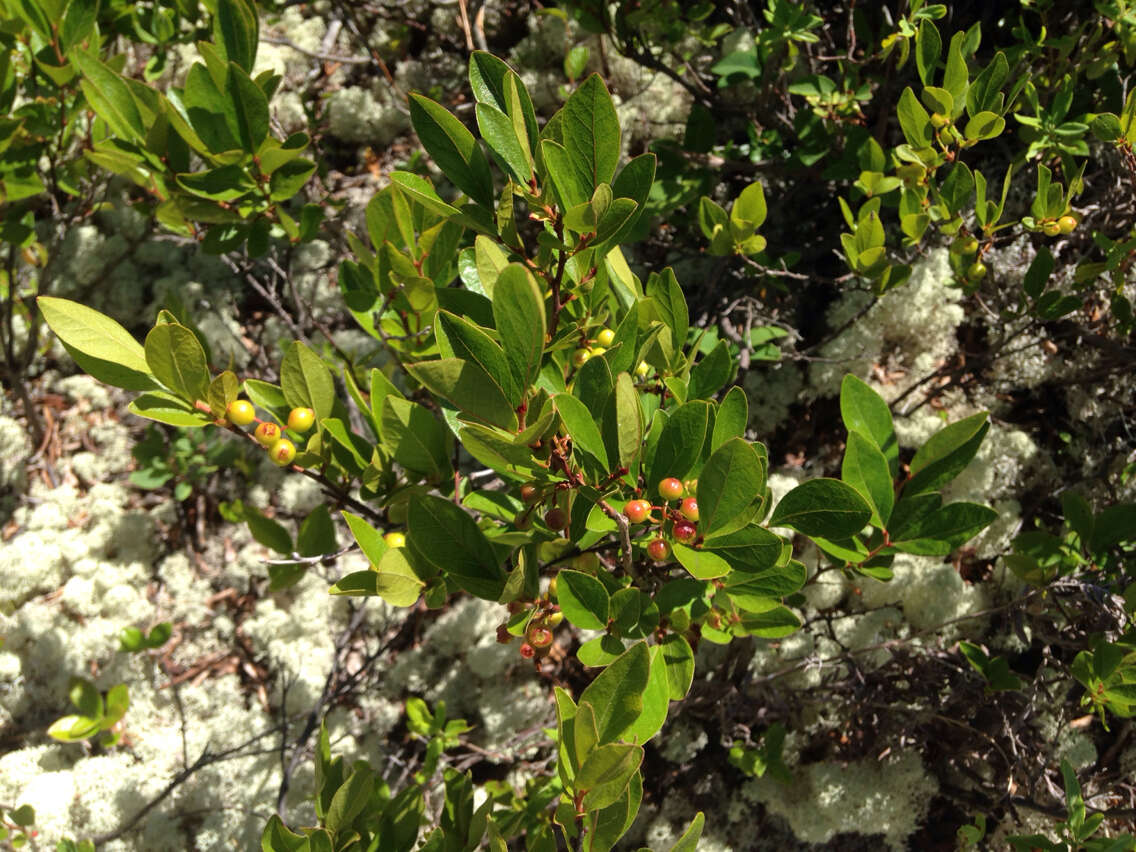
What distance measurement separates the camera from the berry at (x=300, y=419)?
3.26 feet

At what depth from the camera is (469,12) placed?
229cm

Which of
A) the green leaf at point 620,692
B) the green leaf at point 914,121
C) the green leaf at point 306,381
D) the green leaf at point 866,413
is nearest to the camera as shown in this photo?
the green leaf at point 620,692

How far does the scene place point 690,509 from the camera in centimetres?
87

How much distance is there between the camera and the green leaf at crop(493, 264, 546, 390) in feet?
2.23

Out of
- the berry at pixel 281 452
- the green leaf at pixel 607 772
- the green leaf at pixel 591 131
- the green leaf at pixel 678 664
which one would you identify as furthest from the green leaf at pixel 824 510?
the berry at pixel 281 452

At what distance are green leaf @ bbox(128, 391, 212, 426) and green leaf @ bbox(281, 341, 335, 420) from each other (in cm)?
12

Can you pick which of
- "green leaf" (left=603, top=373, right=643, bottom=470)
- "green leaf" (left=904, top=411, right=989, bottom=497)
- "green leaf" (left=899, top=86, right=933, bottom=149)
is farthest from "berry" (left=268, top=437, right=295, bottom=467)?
"green leaf" (left=899, top=86, right=933, bottom=149)

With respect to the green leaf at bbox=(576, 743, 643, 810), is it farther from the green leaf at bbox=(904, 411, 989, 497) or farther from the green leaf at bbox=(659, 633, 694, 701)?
the green leaf at bbox=(904, 411, 989, 497)

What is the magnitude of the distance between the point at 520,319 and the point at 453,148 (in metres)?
0.27

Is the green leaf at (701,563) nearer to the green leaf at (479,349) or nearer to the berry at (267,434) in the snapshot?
the green leaf at (479,349)

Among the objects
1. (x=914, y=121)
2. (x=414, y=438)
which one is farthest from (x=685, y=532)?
(x=914, y=121)

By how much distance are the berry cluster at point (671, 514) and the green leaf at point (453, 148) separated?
0.39 metres

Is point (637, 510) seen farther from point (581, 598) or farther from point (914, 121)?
point (914, 121)

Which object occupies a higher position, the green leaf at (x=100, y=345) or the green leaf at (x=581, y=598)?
the green leaf at (x=100, y=345)
